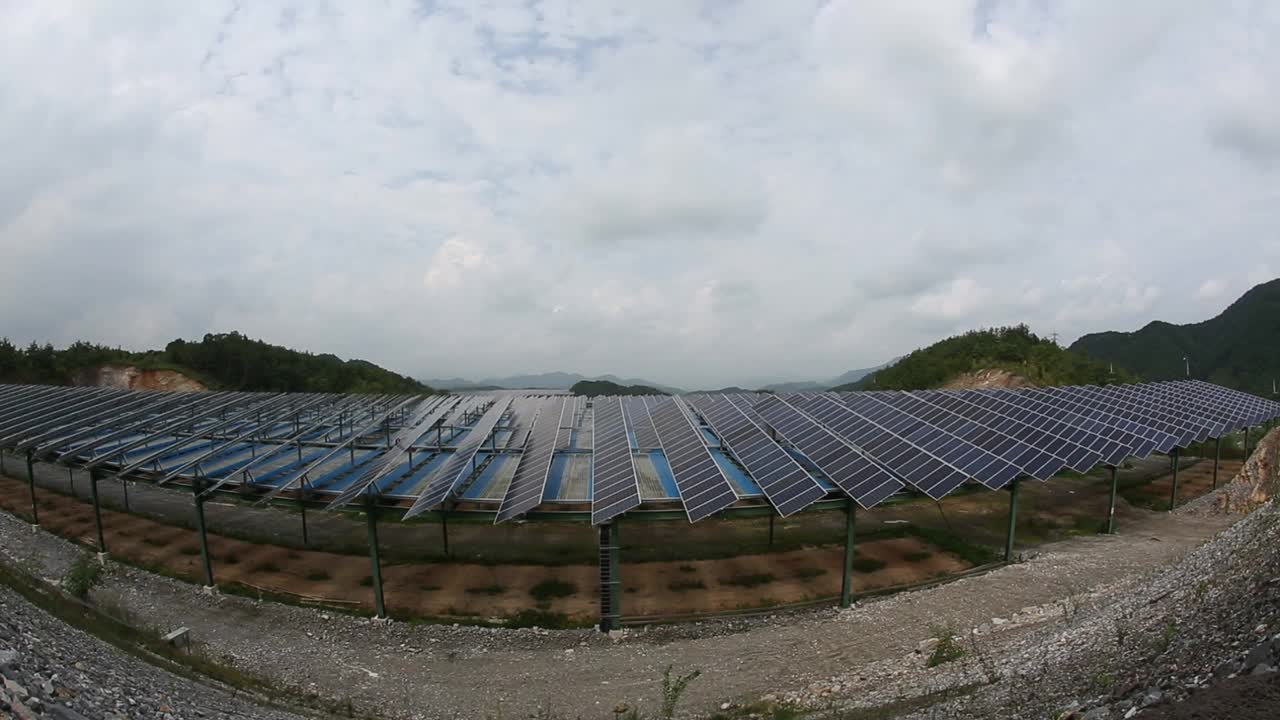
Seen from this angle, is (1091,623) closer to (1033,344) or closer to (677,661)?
(677,661)

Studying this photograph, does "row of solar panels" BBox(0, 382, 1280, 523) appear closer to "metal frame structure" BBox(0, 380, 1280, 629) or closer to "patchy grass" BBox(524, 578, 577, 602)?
"metal frame structure" BBox(0, 380, 1280, 629)

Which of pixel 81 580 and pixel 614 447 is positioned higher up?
pixel 614 447

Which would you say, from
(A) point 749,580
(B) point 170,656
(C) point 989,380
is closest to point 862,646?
(A) point 749,580

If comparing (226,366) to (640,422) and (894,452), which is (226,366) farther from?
(894,452)

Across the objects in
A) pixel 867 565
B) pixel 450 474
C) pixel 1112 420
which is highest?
pixel 450 474

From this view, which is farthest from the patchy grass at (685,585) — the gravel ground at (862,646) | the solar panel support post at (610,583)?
the solar panel support post at (610,583)

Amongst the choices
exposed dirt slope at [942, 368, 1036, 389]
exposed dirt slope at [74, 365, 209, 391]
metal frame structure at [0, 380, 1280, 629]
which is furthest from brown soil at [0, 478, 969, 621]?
exposed dirt slope at [74, 365, 209, 391]

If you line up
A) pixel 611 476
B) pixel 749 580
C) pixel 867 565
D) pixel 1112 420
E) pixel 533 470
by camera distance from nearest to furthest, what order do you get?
1. pixel 611 476
2. pixel 533 470
3. pixel 749 580
4. pixel 867 565
5. pixel 1112 420

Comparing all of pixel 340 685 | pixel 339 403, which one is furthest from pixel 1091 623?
pixel 339 403
